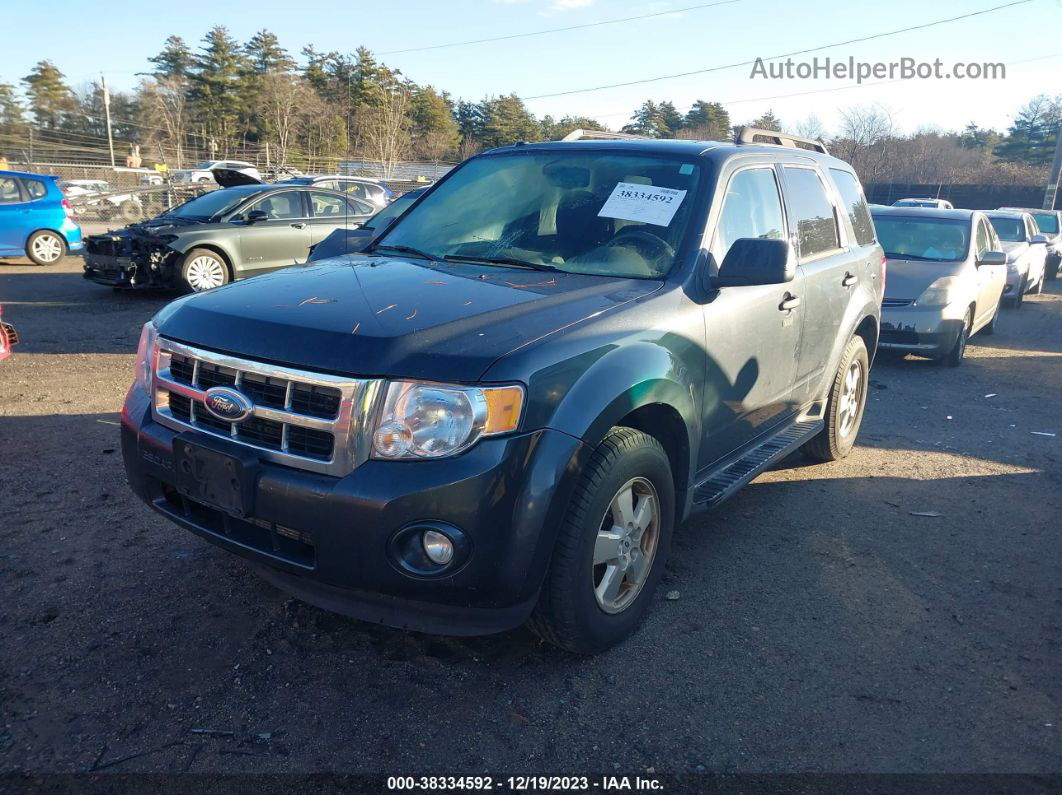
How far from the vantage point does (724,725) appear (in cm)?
269

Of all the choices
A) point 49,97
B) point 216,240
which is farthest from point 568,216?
point 49,97

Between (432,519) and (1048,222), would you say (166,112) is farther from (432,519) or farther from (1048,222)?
(432,519)

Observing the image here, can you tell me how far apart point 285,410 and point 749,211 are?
251 cm

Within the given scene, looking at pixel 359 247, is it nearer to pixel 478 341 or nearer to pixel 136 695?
pixel 478 341

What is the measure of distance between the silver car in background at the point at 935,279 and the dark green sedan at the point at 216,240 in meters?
7.10

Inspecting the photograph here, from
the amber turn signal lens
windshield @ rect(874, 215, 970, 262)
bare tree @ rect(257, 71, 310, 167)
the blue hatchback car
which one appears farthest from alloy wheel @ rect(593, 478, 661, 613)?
bare tree @ rect(257, 71, 310, 167)

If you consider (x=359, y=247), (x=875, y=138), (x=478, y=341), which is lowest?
(x=478, y=341)

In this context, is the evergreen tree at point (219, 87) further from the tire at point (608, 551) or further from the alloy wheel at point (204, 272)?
the tire at point (608, 551)

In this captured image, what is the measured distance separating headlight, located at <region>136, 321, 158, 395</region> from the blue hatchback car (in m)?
13.5

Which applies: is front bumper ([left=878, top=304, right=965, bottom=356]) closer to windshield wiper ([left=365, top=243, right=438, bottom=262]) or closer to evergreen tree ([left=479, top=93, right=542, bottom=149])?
windshield wiper ([left=365, top=243, right=438, bottom=262])

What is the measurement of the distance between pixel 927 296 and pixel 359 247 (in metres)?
6.96

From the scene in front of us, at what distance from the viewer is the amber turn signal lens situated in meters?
2.47

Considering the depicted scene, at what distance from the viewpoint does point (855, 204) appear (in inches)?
216

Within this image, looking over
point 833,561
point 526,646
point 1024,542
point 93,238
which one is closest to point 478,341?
point 526,646
